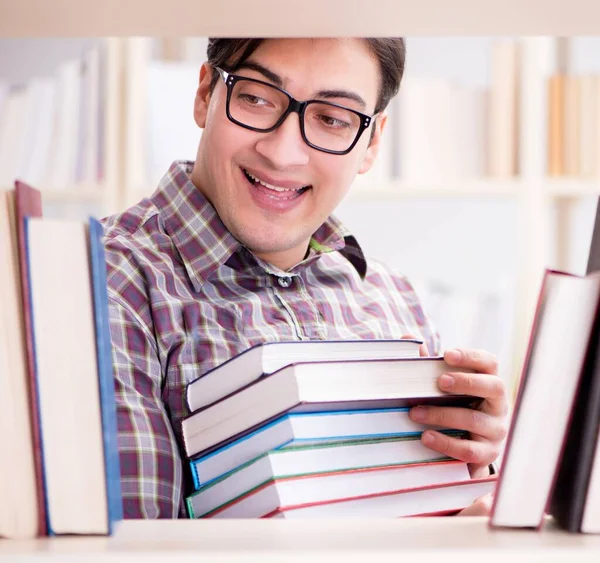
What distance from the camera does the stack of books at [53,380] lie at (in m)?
0.47

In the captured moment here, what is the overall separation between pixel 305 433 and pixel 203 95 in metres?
0.70

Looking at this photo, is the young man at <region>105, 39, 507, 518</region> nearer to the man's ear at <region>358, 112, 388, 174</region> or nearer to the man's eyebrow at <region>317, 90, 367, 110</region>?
the man's eyebrow at <region>317, 90, 367, 110</region>

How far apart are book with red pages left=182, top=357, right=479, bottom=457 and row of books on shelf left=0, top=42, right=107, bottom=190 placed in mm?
1697

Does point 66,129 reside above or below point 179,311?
above

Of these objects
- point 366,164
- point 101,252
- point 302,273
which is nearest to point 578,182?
point 366,164

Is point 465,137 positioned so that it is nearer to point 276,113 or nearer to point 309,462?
point 276,113

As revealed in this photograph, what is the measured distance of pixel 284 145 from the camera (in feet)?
3.33

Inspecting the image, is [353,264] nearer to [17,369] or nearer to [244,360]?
[244,360]

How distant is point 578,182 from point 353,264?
1179mm

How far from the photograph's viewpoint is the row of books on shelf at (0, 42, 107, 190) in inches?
87.6

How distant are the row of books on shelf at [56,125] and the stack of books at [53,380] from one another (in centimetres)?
183

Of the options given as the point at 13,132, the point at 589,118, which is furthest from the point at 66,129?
the point at 589,118

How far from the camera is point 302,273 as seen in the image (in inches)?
46.3

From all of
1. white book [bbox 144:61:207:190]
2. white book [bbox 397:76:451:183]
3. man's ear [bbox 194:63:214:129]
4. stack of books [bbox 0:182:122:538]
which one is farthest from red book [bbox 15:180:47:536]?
white book [bbox 397:76:451:183]
